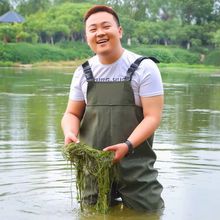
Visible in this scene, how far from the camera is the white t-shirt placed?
13.6ft

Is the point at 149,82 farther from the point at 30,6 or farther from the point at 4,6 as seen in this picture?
the point at 30,6

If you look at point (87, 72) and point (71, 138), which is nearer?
point (71, 138)

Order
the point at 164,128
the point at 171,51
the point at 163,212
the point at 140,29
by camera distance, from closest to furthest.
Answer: the point at 163,212
the point at 164,128
the point at 171,51
the point at 140,29

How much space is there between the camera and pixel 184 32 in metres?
60.8

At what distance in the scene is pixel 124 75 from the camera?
4223 millimetres

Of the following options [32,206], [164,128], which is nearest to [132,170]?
[32,206]

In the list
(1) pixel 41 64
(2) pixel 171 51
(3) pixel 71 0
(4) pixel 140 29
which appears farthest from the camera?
(3) pixel 71 0

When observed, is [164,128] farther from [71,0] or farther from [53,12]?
[71,0]

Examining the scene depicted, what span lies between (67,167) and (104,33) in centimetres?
263

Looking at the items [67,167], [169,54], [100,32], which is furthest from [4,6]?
[100,32]

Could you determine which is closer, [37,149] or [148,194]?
[148,194]

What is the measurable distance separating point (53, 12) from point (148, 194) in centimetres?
6191

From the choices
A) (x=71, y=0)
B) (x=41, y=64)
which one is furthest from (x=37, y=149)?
(x=71, y=0)

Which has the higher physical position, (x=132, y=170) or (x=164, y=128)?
(x=132, y=170)
